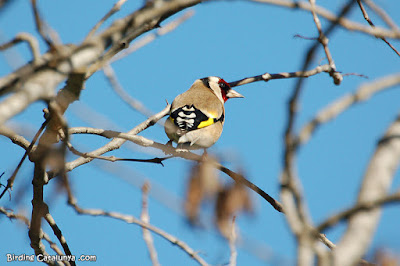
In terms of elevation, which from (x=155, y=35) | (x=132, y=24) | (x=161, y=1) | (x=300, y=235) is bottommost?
Result: (x=300, y=235)

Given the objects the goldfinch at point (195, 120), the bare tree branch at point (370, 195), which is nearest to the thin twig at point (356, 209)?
the bare tree branch at point (370, 195)

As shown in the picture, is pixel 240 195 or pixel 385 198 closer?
pixel 385 198

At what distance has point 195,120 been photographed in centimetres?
534

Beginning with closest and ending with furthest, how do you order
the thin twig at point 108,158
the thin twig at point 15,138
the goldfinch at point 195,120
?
the thin twig at point 108,158 → the thin twig at point 15,138 → the goldfinch at point 195,120

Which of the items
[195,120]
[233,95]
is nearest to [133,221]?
[195,120]

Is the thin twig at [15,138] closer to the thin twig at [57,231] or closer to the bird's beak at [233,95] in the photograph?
the thin twig at [57,231]

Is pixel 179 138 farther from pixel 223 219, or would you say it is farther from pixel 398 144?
pixel 398 144

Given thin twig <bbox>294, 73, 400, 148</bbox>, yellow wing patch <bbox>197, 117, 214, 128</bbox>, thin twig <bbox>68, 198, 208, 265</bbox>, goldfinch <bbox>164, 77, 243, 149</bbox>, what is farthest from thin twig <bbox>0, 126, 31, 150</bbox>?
thin twig <bbox>294, 73, 400, 148</bbox>

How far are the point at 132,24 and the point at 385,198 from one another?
1277 millimetres

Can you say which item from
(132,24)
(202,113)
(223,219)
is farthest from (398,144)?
(202,113)

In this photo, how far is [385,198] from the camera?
1.42m

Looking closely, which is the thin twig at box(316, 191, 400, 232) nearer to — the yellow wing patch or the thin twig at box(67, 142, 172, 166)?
the thin twig at box(67, 142, 172, 166)

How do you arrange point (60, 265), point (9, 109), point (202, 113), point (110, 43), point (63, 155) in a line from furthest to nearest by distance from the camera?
point (202, 113)
point (60, 265)
point (110, 43)
point (63, 155)
point (9, 109)

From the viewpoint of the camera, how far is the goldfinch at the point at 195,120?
5.16 m
